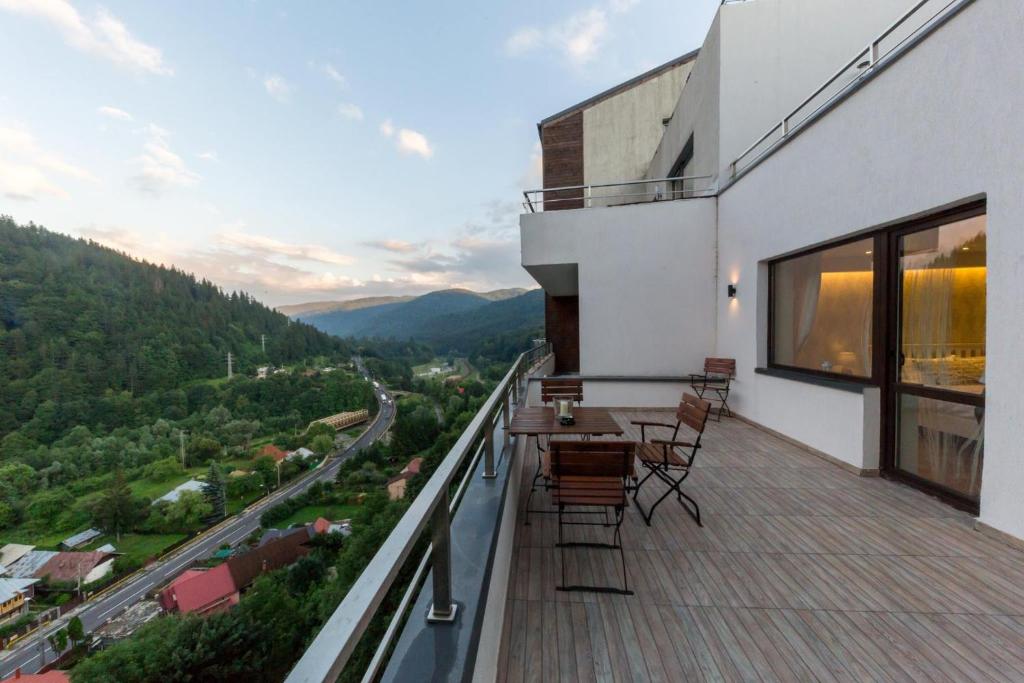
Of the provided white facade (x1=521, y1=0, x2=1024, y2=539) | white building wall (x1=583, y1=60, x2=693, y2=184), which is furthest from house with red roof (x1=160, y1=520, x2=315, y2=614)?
white building wall (x1=583, y1=60, x2=693, y2=184)

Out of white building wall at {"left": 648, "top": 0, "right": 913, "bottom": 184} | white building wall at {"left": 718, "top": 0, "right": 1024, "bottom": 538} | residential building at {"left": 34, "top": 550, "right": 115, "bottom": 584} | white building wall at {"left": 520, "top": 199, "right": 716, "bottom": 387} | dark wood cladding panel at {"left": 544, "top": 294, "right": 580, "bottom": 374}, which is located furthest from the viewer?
residential building at {"left": 34, "top": 550, "right": 115, "bottom": 584}

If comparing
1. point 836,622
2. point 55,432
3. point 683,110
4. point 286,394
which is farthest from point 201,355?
point 836,622

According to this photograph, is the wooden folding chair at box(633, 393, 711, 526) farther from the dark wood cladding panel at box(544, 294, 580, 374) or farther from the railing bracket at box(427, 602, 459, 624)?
the dark wood cladding panel at box(544, 294, 580, 374)

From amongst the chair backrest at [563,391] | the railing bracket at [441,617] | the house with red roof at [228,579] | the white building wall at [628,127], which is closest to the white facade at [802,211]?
the white building wall at [628,127]

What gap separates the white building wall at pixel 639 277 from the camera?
7.19 metres

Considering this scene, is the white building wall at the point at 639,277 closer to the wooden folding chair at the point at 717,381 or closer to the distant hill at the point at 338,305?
the wooden folding chair at the point at 717,381

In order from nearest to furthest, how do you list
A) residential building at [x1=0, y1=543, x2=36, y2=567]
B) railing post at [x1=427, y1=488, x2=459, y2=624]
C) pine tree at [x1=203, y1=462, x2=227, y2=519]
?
1. railing post at [x1=427, y1=488, x2=459, y2=624]
2. residential building at [x1=0, y1=543, x2=36, y2=567]
3. pine tree at [x1=203, y1=462, x2=227, y2=519]

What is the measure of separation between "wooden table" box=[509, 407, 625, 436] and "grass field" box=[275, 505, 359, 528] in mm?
20814

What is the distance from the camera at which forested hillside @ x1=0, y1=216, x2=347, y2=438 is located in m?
26.4

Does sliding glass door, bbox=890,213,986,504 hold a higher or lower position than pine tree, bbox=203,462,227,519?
higher

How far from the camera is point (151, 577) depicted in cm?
1809

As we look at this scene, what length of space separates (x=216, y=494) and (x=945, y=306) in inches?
1245

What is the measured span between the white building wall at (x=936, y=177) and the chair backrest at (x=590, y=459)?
2.64 m

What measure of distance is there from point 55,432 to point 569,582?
38.1 m
